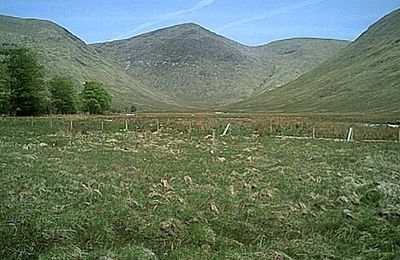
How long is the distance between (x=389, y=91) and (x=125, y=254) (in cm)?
15408

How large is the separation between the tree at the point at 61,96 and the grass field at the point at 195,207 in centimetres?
6660

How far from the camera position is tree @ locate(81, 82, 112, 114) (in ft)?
352

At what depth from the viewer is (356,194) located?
15906 mm

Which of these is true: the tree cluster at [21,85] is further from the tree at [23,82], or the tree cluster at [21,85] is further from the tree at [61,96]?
the tree at [61,96]

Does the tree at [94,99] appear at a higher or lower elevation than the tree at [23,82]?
lower

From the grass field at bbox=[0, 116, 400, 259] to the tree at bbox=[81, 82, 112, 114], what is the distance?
281 feet

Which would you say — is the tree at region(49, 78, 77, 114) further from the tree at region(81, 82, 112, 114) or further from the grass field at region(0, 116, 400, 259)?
the grass field at region(0, 116, 400, 259)

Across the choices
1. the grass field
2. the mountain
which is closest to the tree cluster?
the grass field

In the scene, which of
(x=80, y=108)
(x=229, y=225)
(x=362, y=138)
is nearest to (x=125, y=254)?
(x=229, y=225)

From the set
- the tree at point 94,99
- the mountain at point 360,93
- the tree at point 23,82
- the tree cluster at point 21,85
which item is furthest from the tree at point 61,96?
the mountain at point 360,93

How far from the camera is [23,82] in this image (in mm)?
70938

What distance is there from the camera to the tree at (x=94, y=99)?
352 ft

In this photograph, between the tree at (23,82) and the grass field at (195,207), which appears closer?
the grass field at (195,207)

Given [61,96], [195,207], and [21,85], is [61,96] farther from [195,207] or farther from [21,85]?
[195,207]
